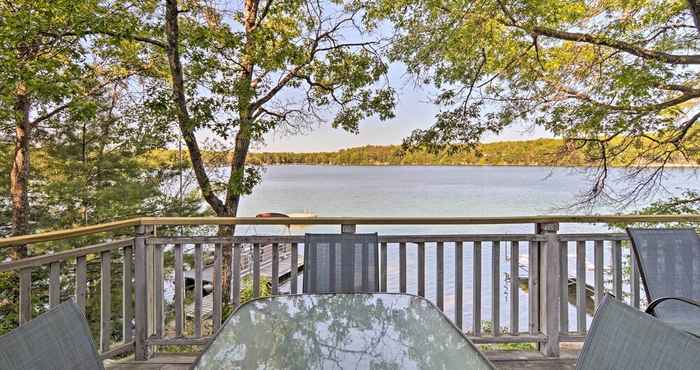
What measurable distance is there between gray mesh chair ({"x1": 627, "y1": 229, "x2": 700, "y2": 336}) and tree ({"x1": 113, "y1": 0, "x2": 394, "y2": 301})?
5250 mm

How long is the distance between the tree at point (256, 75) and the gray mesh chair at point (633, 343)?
5.87 metres

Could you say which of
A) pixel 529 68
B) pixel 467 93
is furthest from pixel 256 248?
pixel 529 68

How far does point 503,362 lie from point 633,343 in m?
2.08

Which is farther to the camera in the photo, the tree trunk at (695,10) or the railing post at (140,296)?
the tree trunk at (695,10)

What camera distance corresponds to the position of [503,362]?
2.76m

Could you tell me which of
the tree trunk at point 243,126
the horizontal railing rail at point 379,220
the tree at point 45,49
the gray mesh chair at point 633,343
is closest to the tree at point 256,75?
the tree trunk at point 243,126

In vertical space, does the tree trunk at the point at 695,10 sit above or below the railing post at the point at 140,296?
above

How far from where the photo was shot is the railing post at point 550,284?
2787 mm

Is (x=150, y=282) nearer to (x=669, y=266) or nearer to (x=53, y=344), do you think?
(x=53, y=344)

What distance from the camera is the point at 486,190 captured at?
18375 millimetres

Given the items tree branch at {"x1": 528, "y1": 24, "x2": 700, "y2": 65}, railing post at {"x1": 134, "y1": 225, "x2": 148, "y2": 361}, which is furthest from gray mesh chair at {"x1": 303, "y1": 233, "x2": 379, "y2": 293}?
tree branch at {"x1": 528, "y1": 24, "x2": 700, "y2": 65}

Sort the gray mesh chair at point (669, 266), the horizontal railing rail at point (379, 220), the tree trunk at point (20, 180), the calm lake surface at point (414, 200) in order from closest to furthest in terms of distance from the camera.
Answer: the gray mesh chair at point (669, 266) → the horizontal railing rail at point (379, 220) → the tree trunk at point (20, 180) → the calm lake surface at point (414, 200)

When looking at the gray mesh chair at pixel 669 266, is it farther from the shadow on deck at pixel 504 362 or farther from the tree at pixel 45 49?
the tree at pixel 45 49

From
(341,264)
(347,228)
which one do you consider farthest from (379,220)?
(341,264)
